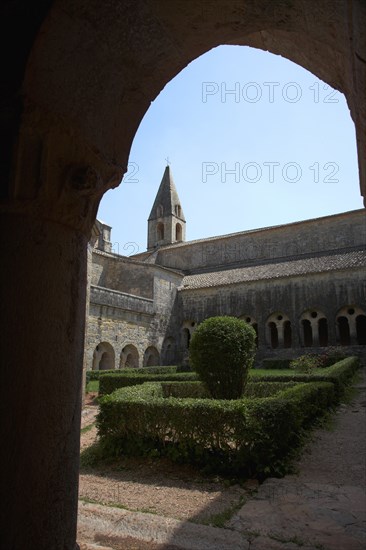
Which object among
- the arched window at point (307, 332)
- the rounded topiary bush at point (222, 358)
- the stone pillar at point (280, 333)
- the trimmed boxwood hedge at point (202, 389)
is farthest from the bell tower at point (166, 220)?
the rounded topiary bush at point (222, 358)

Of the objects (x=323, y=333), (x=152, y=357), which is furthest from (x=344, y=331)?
(x=152, y=357)

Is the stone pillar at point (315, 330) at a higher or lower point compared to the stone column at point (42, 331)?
higher

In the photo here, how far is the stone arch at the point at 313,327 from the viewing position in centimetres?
2178

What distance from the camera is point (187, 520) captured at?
358cm

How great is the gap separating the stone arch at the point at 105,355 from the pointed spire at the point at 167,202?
65.0 ft

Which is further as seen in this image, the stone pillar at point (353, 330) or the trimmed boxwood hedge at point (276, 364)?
the stone pillar at point (353, 330)

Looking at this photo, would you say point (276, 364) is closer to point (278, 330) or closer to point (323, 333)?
point (278, 330)

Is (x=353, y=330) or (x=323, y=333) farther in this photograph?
(x=323, y=333)

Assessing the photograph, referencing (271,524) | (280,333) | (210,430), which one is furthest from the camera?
(280,333)

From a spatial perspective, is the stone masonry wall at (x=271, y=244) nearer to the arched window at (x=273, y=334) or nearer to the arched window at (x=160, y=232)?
the arched window at (x=160, y=232)

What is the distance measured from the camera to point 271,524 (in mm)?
3391

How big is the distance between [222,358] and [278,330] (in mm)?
15326

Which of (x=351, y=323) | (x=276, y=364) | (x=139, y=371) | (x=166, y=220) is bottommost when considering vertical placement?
(x=139, y=371)

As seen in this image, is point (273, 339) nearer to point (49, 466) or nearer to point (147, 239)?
point (147, 239)
